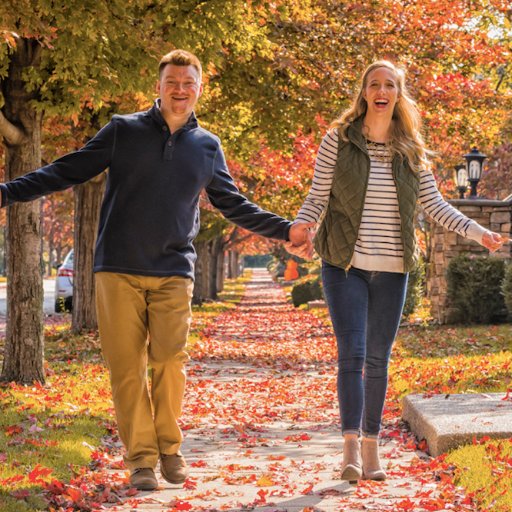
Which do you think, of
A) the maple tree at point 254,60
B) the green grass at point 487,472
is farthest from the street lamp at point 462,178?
the green grass at point 487,472

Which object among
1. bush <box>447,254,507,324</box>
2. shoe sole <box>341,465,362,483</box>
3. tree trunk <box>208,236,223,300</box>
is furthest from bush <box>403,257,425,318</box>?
tree trunk <box>208,236,223,300</box>

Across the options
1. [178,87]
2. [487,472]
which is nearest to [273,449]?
[487,472]

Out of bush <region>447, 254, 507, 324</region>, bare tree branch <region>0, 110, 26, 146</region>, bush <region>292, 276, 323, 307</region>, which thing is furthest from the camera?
bush <region>292, 276, 323, 307</region>

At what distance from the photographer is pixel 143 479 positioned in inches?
205

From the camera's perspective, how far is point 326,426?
847 centimetres

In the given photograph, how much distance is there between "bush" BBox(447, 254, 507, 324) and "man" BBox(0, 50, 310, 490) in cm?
1344

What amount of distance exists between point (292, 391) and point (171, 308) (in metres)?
6.22

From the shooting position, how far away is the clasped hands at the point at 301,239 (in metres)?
5.46

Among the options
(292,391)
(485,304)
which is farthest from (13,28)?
(485,304)

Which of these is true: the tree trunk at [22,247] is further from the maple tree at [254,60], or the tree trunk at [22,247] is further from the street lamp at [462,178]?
the street lamp at [462,178]

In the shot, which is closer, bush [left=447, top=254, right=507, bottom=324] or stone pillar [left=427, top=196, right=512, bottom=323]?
bush [left=447, top=254, right=507, bottom=324]

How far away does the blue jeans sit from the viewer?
536 centimetres

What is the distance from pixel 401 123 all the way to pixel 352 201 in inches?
22.6

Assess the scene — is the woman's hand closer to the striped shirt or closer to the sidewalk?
the striped shirt
